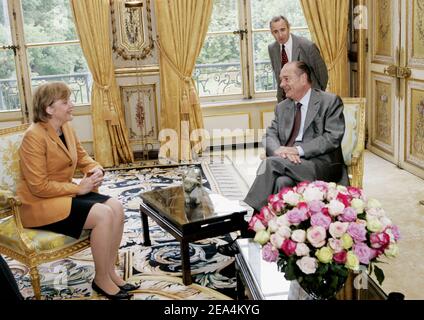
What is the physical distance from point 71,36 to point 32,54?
0.49 m

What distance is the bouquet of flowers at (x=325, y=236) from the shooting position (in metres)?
1.92

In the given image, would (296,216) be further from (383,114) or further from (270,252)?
(383,114)

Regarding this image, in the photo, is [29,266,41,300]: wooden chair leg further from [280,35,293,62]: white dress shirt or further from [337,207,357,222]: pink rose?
[280,35,293,62]: white dress shirt

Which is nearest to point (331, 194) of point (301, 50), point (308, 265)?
point (308, 265)

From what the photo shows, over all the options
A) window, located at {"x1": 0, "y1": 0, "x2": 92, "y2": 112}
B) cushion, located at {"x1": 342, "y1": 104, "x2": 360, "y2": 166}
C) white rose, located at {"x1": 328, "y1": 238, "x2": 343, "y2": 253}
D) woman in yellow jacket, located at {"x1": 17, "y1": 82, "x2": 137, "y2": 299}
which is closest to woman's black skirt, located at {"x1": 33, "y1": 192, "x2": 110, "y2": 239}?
woman in yellow jacket, located at {"x1": 17, "y1": 82, "x2": 137, "y2": 299}

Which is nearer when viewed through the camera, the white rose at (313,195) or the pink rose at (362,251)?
the pink rose at (362,251)

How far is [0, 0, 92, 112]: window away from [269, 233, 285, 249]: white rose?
5029 millimetres

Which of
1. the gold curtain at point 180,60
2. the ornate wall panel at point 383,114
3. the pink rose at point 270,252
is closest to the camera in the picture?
the pink rose at point 270,252

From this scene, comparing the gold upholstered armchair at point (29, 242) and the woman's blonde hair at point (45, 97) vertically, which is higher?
the woman's blonde hair at point (45, 97)

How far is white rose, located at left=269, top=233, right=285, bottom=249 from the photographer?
1.97 m

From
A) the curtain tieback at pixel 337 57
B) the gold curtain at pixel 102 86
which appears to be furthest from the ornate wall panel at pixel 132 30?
the curtain tieback at pixel 337 57

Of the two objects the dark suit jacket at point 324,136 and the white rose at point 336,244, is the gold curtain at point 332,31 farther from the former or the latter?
the white rose at point 336,244

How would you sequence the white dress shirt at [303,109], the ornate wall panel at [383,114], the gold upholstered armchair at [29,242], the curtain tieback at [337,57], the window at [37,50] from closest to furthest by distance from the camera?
the gold upholstered armchair at [29,242] < the white dress shirt at [303,109] < the ornate wall panel at [383,114] < the window at [37,50] < the curtain tieback at [337,57]

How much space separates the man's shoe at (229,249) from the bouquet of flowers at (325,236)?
161 cm
